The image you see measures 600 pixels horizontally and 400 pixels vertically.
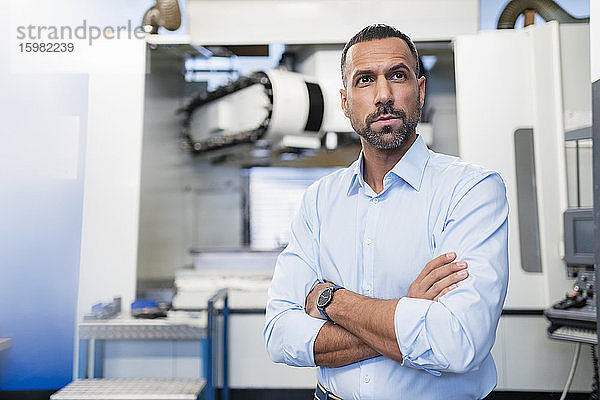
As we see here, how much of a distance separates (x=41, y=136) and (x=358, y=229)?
5.95ft

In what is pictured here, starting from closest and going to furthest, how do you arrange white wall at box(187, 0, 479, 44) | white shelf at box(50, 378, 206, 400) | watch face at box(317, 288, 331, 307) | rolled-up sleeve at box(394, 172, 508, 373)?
rolled-up sleeve at box(394, 172, 508, 373), watch face at box(317, 288, 331, 307), white shelf at box(50, 378, 206, 400), white wall at box(187, 0, 479, 44)

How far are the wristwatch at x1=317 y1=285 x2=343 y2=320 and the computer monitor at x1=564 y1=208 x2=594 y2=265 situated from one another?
172 centimetres

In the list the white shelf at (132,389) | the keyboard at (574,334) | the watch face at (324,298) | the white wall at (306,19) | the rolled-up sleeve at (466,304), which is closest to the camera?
the rolled-up sleeve at (466,304)

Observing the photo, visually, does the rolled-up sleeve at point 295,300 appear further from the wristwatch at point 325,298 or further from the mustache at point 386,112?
the mustache at point 386,112

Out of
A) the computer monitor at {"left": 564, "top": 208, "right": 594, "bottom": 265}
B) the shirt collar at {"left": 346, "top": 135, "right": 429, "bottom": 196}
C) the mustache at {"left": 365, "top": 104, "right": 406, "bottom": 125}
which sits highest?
the mustache at {"left": 365, "top": 104, "right": 406, "bottom": 125}

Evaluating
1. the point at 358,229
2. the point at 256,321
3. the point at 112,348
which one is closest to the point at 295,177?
the point at 256,321

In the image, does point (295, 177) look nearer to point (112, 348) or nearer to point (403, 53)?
point (112, 348)

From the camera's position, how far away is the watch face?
49.3 inches

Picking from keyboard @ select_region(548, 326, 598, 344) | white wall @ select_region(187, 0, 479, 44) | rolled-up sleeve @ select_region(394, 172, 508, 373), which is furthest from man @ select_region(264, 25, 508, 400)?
white wall @ select_region(187, 0, 479, 44)

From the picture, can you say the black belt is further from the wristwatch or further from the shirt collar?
the shirt collar

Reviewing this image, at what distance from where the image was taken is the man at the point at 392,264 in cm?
111

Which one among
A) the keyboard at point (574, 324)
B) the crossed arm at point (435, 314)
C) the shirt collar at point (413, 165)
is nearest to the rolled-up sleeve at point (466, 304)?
the crossed arm at point (435, 314)

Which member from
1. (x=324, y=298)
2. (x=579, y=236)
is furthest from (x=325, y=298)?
(x=579, y=236)

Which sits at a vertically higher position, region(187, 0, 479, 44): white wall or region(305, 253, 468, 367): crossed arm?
region(187, 0, 479, 44): white wall
